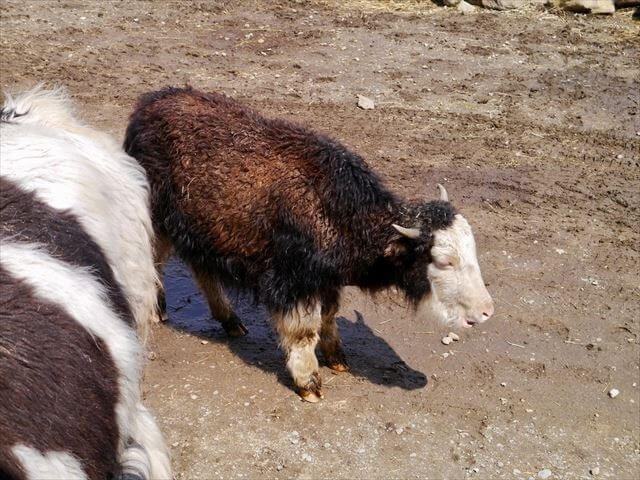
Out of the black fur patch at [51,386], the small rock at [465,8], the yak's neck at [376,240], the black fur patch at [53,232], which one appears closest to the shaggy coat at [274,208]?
the yak's neck at [376,240]

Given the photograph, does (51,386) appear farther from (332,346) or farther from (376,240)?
(332,346)

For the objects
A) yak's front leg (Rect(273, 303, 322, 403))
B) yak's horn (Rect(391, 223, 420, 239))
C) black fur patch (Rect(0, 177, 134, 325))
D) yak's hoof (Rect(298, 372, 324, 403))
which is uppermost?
black fur patch (Rect(0, 177, 134, 325))

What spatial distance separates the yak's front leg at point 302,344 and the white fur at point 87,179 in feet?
3.83

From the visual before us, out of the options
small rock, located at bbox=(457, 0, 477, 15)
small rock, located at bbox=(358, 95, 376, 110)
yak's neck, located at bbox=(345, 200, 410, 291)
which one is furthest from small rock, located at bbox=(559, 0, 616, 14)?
yak's neck, located at bbox=(345, 200, 410, 291)

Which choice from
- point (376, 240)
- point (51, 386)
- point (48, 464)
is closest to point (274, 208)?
point (376, 240)

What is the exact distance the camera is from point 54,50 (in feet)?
30.7

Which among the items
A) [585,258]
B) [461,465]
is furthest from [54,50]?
[461,465]

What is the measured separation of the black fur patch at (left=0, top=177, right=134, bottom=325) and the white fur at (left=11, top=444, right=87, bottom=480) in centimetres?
67

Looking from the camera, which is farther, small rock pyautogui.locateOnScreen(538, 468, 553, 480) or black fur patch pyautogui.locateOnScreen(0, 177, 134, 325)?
small rock pyautogui.locateOnScreen(538, 468, 553, 480)

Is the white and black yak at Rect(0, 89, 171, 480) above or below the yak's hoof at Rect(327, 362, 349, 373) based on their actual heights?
above

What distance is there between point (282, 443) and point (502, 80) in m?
6.10

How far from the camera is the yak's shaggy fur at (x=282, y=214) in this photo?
443cm

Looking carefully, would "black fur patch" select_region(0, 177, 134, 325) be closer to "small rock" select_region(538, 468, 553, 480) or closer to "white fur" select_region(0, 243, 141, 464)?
"white fur" select_region(0, 243, 141, 464)

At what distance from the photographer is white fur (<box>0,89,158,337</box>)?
2.87m
